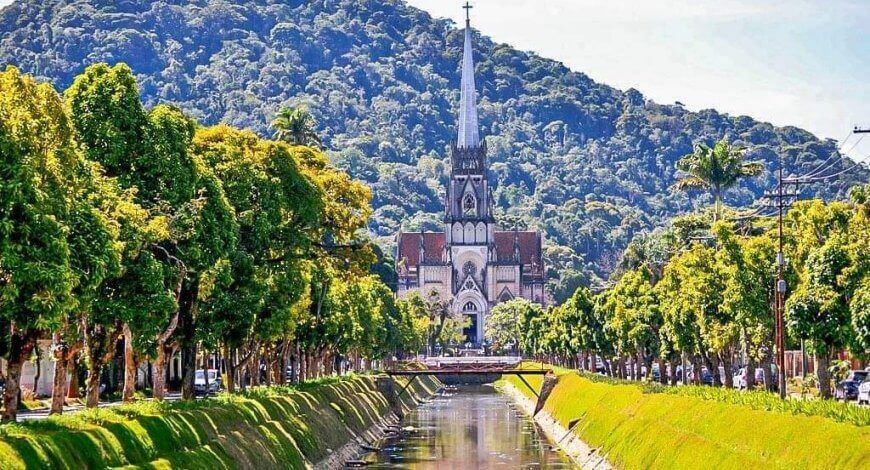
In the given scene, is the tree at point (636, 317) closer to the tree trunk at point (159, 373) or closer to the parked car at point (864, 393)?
the parked car at point (864, 393)

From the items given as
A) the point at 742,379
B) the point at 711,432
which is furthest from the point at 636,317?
the point at 711,432

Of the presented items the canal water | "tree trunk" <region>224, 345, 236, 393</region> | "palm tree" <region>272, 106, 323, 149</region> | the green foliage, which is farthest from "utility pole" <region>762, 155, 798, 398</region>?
"palm tree" <region>272, 106, 323, 149</region>

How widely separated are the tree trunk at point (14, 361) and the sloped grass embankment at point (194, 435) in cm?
178

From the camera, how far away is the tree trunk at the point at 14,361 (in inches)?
1585

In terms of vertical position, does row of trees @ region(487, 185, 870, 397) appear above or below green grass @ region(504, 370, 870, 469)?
above

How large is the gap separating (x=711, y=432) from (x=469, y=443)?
1773 inches

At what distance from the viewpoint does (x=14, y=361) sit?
4081 centimetres

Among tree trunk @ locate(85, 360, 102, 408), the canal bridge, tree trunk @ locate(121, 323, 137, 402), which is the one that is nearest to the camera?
tree trunk @ locate(85, 360, 102, 408)

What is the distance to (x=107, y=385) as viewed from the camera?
91.9 metres

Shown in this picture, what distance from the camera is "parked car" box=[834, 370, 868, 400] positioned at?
8575cm

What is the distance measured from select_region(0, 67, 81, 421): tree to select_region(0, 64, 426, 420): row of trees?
0.04 metres

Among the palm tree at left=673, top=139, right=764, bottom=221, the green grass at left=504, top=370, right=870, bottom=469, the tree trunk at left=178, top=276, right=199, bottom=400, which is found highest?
the palm tree at left=673, top=139, right=764, bottom=221

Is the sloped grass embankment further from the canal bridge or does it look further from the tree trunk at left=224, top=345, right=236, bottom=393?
the canal bridge

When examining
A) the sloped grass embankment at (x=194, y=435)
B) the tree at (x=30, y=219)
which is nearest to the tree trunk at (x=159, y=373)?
the sloped grass embankment at (x=194, y=435)
